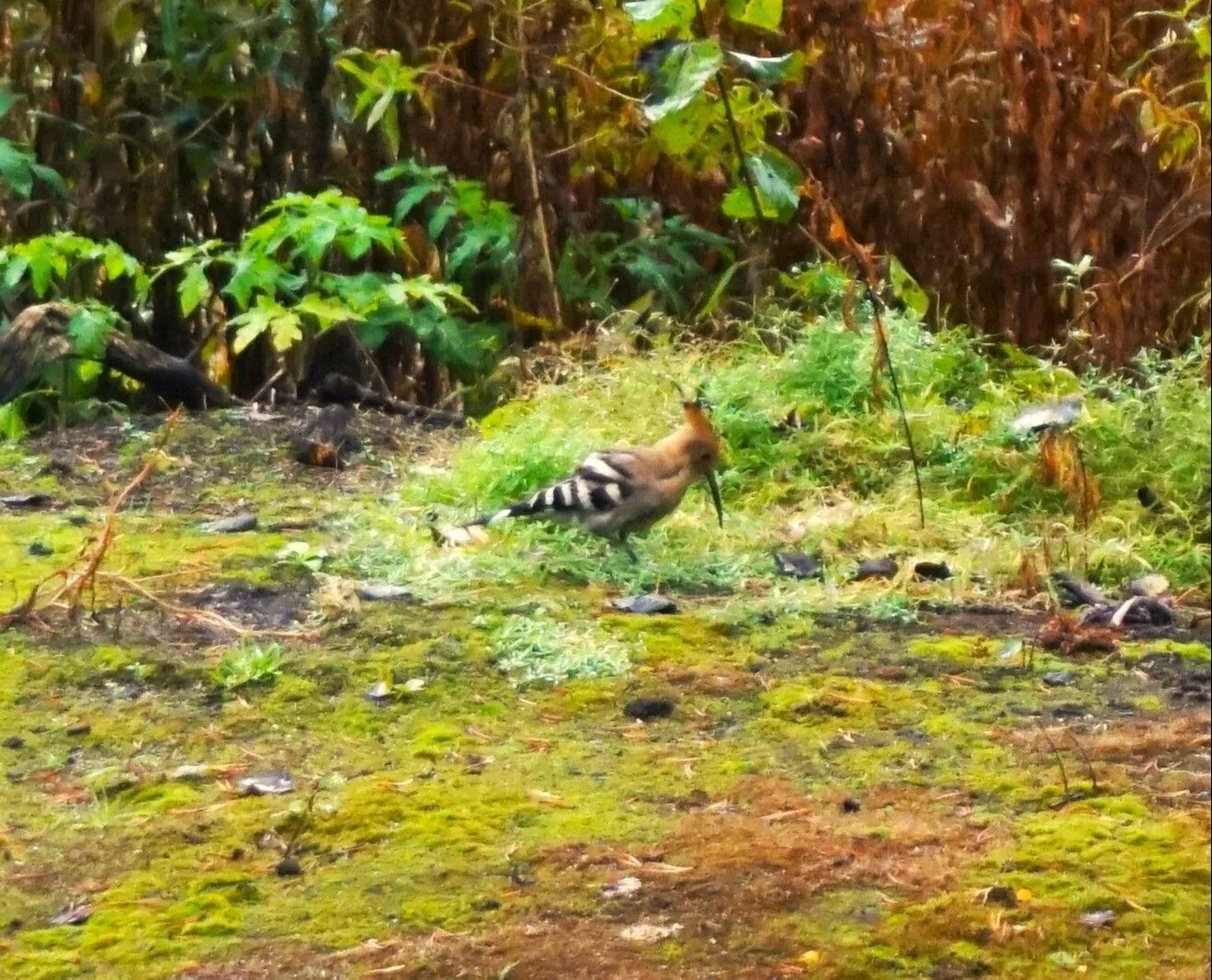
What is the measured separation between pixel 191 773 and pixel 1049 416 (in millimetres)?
2677

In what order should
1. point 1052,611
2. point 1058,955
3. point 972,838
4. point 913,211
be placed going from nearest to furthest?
point 1058,955, point 972,838, point 1052,611, point 913,211

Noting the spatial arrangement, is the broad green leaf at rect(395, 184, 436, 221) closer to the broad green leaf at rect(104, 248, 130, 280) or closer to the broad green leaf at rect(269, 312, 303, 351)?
the broad green leaf at rect(269, 312, 303, 351)

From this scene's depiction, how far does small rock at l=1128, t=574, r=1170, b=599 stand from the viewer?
3750mm

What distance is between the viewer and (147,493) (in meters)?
5.46

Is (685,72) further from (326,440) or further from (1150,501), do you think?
(326,440)

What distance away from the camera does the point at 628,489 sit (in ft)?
14.3

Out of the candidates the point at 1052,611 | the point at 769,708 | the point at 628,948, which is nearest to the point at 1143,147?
the point at 1052,611

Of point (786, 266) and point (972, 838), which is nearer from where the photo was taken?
point (972, 838)

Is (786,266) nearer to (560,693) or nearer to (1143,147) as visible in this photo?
(1143,147)

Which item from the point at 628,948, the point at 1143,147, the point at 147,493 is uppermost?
the point at 1143,147

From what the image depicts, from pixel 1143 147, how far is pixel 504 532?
2865 millimetres

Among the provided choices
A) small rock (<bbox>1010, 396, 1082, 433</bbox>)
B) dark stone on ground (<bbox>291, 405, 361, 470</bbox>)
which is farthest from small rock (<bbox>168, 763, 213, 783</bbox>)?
dark stone on ground (<bbox>291, 405, 361, 470</bbox>)

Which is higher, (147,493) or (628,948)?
(628,948)

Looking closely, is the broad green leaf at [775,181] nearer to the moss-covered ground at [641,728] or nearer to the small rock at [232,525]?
the moss-covered ground at [641,728]
